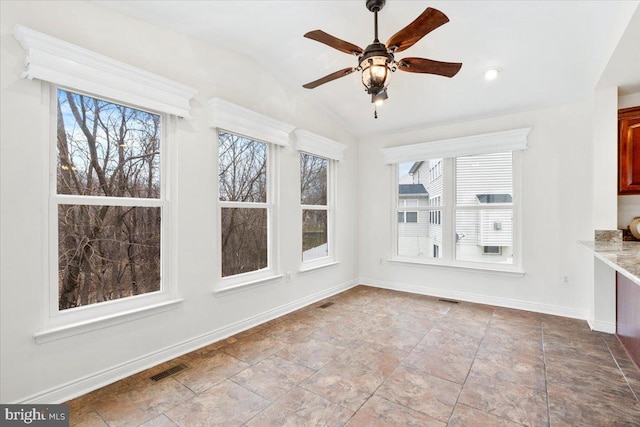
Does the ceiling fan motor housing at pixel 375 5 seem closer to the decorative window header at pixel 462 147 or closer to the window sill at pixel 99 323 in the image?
the decorative window header at pixel 462 147

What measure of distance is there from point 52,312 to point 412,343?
313 cm

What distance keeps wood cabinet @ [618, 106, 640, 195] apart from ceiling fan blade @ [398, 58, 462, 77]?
2385mm

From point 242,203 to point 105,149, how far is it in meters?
1.42

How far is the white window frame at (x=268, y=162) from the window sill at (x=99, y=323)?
574mm

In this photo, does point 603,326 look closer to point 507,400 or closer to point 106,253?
point 507,400

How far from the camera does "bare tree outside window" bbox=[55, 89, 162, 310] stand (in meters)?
2.29

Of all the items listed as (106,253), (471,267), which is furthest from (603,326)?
(106,253)

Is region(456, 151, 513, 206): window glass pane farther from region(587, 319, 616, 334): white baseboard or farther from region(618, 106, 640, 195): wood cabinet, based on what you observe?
region(587, 319, 616, 334): white baseboard

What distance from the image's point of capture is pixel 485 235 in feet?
14.7

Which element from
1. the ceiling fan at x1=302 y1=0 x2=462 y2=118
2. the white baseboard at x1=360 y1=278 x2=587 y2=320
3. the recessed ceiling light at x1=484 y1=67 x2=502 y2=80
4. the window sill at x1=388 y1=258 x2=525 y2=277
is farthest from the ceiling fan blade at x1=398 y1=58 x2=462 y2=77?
the white baseboard at x1=360 y1=278 x2=587 y2=320

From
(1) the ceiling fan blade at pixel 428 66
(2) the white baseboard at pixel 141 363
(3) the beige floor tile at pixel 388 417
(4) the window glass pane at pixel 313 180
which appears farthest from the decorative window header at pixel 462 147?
(3) the beige floor tile at pixel 388 417

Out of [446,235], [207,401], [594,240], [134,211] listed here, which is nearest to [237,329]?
[207,401]

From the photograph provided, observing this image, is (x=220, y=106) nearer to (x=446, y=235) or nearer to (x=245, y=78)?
(x=245, y=78)

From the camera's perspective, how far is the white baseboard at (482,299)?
3887 mm
